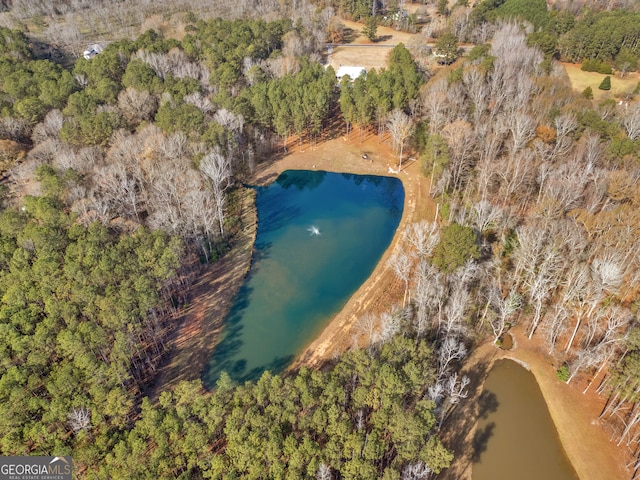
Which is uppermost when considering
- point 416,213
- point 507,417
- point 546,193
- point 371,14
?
point 371,14

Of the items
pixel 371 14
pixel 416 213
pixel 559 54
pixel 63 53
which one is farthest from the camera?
pixel 371 14

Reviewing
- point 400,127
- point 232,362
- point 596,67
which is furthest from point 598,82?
point 232,362

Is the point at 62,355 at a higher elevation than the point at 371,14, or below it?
below

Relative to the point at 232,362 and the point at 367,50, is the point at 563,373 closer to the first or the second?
the point at 232,362

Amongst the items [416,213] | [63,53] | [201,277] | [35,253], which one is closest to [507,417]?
[416,213]

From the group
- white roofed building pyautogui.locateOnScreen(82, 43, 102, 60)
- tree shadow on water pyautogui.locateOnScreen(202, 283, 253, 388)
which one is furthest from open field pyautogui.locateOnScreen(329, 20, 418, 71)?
tree shadow on water pyautogui.locateOnScreen(202, 283, 253, 388)

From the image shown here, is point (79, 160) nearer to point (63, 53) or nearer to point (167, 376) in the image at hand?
point (167, 376)

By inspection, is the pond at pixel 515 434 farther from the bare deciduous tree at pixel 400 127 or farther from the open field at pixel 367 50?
the open field at pixel 367 50
